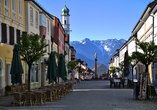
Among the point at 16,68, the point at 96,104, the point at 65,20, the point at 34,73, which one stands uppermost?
the point at 65,20

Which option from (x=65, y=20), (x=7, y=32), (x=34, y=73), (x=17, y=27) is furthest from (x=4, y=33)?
(x=65, y=20)

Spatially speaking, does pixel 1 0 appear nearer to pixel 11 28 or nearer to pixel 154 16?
pixel 11 28

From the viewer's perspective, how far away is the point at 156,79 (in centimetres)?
3791

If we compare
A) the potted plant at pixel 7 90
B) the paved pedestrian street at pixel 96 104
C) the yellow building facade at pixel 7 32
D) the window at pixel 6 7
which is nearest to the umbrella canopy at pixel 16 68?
the paved pedestrian street at pixel 96 104

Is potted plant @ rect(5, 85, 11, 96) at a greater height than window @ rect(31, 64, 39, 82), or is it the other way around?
window @ rect(31, 64, 39, 82)

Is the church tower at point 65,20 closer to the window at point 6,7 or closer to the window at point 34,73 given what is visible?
the window at point 34,73

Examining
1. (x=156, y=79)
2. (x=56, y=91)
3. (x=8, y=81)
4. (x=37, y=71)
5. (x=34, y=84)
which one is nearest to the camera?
(x=56, y=91)

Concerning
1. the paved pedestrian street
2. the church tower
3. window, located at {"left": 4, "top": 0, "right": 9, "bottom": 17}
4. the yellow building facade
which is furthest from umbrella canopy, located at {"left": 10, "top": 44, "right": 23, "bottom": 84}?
the church tower

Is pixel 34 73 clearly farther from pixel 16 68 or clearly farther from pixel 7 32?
pixel 16 68

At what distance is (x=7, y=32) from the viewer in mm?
23078

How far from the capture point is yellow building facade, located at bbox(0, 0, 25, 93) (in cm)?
2156

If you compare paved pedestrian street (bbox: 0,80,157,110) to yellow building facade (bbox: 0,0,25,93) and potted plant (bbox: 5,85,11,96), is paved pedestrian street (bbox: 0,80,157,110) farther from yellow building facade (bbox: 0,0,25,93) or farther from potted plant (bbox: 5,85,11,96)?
yellow building facade (bbox: 0,0,25,93)

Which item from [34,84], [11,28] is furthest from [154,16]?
[11,28]

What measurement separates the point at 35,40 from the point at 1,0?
5.45 meters
